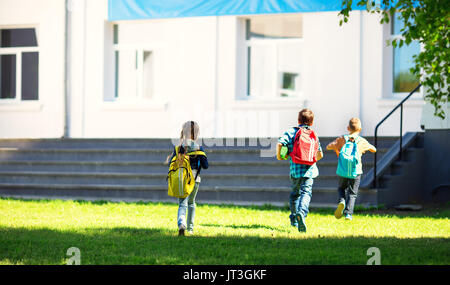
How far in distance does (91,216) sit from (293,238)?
422 centimetres

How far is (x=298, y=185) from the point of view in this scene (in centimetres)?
989

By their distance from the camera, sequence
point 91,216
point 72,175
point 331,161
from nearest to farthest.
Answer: point 91,216, point 331,161, point 72,175

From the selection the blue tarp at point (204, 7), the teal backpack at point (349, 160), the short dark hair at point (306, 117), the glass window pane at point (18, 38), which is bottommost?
the teal backpack at point (349, 160)

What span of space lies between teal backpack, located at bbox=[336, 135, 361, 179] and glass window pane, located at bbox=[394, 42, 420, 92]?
5.58m

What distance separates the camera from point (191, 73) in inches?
705

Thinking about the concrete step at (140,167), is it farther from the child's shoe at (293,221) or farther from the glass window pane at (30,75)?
the child's shoe at (293,221)

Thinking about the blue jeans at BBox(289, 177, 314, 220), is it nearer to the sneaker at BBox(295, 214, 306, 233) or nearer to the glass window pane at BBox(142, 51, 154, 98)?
the sneaker at BBox(295, 214, 306, 233)

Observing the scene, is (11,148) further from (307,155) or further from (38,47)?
(307,155)

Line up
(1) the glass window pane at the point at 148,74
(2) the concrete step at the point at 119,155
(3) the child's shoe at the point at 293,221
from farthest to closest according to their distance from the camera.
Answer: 1. (1) the glass window pane at the point at 148,74
2. (2) the concrete step at the point at 119,155
3. (3) the child's shoe at the point at 293,221

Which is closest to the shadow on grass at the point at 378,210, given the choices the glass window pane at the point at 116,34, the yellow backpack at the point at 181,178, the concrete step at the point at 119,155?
the concrete step at the point at 119,155

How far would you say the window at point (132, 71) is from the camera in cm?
1888

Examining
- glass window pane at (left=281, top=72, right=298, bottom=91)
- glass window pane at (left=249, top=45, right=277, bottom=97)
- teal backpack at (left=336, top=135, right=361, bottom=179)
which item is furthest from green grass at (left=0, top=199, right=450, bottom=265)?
glass window pane at (left=281, top=72, right=298, bottom=91)

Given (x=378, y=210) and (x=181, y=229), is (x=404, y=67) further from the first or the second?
(x=181, y=229)
